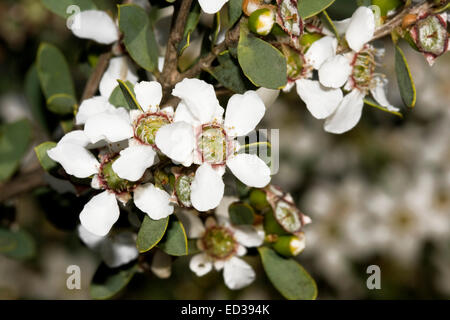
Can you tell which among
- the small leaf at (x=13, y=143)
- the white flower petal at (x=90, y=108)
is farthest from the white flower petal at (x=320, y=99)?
the small leaf at (x=13, y=143)

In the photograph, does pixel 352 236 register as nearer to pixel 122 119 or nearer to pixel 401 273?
pixel 401 273

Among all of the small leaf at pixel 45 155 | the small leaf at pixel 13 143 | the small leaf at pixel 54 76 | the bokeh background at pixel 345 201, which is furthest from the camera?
the bokeh background at pixel 345 201

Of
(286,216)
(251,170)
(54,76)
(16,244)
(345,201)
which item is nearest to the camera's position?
(251,170)

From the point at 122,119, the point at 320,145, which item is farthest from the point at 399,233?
the point at 122,119

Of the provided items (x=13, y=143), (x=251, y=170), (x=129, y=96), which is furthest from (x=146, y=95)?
(x=13, y=143)

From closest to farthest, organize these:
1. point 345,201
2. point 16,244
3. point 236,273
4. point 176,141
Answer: point 176,141, point 236,273, point 16,244, point 345,201

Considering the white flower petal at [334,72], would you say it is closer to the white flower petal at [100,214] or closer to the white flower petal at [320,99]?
→ the white flower petal at [320,99]

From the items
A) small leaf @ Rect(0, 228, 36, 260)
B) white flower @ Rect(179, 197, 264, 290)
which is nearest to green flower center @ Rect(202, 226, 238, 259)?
white flower @ Rect(179, 197, 264, 290)

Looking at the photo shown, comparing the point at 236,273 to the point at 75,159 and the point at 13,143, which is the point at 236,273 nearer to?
the point at 75,159
